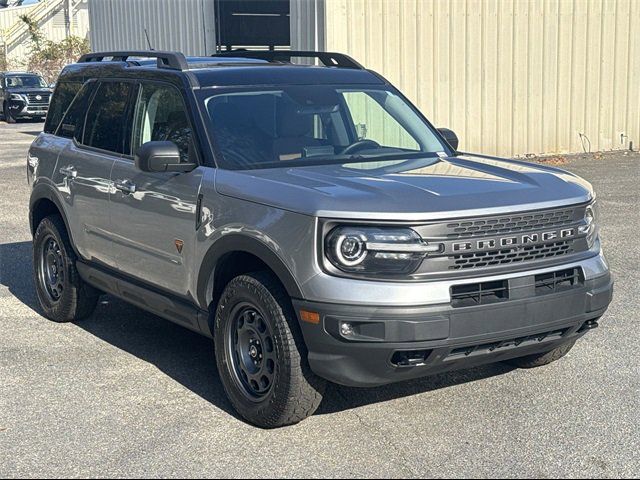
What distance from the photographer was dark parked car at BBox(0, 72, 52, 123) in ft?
101

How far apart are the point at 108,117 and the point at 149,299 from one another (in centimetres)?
145

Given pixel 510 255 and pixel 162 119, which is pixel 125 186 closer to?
pixel 162 119

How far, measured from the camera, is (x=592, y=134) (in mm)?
19031

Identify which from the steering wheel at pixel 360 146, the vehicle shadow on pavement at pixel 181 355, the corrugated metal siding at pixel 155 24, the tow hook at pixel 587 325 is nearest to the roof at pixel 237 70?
the steering wheel at pixel 360 146

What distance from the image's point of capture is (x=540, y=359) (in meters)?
5.93

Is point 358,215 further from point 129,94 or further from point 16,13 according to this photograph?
point 16,13

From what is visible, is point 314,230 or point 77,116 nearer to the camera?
point 314,230

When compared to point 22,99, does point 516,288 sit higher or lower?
higher

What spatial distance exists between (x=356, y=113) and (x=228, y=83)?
3.17 ft

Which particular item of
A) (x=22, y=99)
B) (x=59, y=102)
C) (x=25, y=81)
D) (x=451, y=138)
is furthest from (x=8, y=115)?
(x=451, y=138)

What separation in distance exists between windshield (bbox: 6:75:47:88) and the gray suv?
26309mm

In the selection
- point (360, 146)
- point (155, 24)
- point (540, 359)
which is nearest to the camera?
point (540, 359)

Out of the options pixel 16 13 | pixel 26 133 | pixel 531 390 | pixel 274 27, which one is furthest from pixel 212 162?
pixel 16 13

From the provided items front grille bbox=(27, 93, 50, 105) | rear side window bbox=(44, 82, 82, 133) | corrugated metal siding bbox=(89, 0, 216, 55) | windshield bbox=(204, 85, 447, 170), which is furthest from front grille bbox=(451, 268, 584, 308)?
front grille bbox=(27, 93, 50, 105)
